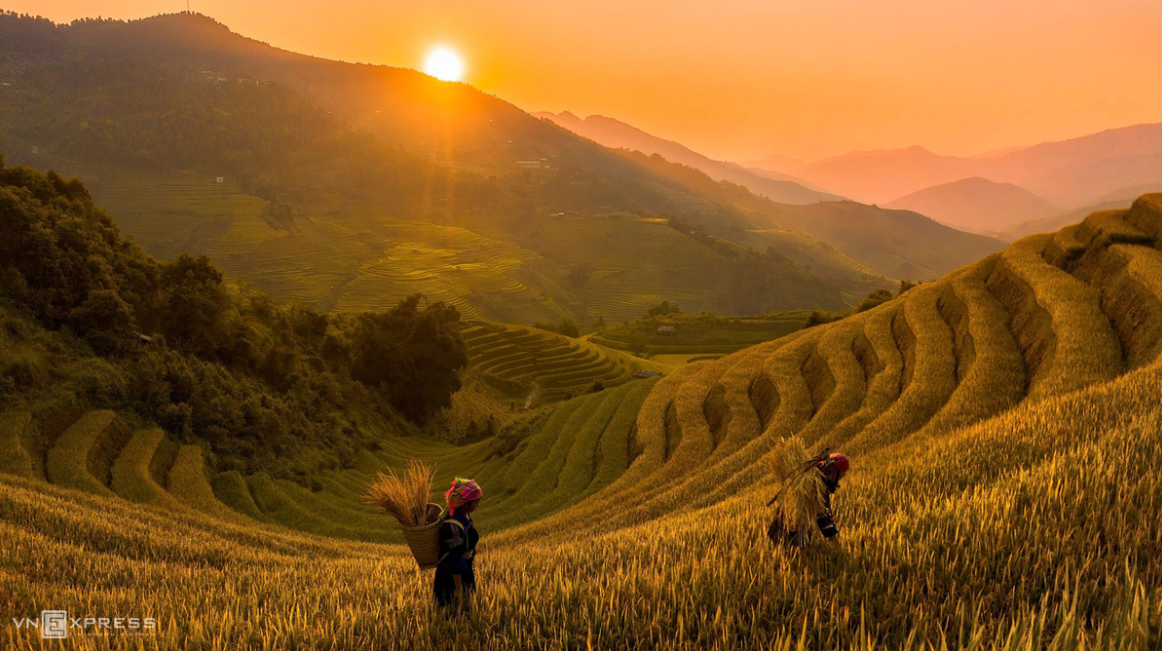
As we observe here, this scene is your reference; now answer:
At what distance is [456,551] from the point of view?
5117 millimetres

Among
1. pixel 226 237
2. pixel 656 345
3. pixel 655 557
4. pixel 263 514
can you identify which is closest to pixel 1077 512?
pixel 655 557

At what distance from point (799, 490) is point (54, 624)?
705cm

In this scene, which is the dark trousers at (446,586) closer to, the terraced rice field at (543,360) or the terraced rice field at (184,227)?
the terraced rice field at (543,360)

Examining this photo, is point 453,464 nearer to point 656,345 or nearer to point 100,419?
point 100,419

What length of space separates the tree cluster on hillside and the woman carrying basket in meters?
23.1

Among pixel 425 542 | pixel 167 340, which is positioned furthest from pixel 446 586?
pixel 167 340

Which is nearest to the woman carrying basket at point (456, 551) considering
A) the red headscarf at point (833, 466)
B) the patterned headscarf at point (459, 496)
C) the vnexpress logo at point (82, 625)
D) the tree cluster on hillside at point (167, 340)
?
the patterned headscarf at point (459, 496)

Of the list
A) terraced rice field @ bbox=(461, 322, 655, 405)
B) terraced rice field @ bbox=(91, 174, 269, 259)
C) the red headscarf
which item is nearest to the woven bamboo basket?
the red headscarf

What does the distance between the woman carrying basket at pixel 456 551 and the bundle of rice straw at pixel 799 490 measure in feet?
9.85

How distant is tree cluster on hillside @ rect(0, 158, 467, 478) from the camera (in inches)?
914

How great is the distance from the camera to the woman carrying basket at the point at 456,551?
5.07 metres

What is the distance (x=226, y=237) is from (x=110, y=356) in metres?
188

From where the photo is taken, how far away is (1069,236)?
21438mm

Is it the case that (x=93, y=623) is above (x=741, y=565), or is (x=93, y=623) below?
below
